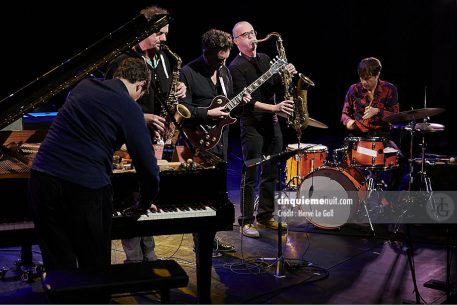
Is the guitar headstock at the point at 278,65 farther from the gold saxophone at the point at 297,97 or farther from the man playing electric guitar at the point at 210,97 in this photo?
the man playing electric guitar at the point at 210,97

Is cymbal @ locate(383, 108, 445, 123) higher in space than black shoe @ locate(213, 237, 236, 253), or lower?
higher

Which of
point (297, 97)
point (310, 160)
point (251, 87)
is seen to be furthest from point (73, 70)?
point (310, 160)

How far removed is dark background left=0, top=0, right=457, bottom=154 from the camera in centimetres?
884

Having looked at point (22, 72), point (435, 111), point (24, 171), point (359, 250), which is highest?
point (22, 72)

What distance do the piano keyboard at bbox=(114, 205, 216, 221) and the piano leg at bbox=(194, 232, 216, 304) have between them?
154 millimetres

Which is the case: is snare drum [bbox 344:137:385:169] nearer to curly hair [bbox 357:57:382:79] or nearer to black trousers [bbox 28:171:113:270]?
curly hair [bbox 357:57:382:79]

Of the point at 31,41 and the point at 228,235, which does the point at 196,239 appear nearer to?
the point at 228,235

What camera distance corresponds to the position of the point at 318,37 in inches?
457

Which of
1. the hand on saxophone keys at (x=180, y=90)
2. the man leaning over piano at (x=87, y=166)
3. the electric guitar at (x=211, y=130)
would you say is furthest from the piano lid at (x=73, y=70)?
the electric guitar at (x=211, y=130)

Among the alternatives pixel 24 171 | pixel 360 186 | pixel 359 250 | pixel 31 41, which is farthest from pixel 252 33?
pixel 31 41

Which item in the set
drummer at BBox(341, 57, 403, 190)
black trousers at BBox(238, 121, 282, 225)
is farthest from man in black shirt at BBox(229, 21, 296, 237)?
drummer at BBox(341, 57, 403, 190)

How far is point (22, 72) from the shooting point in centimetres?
880

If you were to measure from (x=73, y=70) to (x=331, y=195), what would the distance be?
3.50 metres

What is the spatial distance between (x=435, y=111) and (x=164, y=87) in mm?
2819
